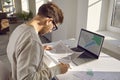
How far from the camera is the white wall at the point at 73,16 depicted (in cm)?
231

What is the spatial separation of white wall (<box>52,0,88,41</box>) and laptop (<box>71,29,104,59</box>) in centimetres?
67

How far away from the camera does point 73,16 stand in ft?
8.73

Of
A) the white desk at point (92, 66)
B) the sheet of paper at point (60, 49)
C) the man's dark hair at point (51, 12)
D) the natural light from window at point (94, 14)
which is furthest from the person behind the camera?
the natural light from window at point (94, 14)

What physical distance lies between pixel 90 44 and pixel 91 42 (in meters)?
0.03

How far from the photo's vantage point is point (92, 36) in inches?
60.4

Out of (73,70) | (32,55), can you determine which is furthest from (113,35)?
(32,55)

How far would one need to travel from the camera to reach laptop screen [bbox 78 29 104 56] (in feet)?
4.76

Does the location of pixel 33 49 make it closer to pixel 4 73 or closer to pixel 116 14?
pixel 4 73

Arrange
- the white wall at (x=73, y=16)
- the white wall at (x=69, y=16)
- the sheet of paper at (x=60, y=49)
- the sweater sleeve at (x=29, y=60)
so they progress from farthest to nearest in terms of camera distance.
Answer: the white wall at (x=69, y=16) → the white wall at (x=73, y=16) → the sheet of paper at (x=60, y=49) → the sweater sleeve at (x=29, y=60)

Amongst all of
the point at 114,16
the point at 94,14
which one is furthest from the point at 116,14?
the point at 94,14

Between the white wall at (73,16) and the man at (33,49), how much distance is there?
120cm

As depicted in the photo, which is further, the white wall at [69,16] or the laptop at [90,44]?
the white wall at [69,16]

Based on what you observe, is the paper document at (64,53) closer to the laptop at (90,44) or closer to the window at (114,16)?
the laptop at (90,44)

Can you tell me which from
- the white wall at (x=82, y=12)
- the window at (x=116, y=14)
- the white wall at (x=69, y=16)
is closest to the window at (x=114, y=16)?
the window at (x=116, y=14)
